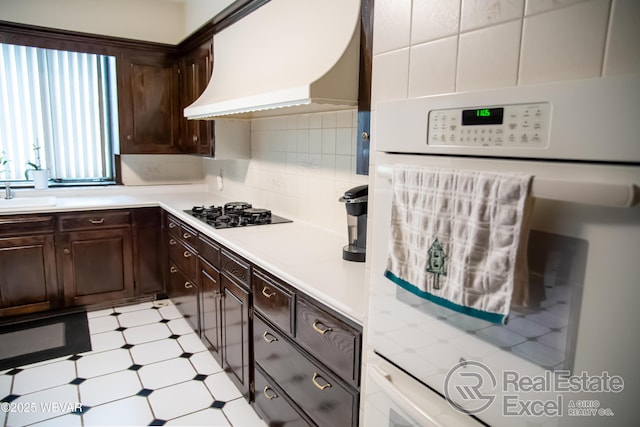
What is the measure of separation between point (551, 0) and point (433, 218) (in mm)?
464

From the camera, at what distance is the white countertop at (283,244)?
61.9 inches

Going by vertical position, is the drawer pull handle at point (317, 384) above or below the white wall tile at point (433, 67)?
below

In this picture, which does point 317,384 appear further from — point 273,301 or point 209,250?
point 209,250

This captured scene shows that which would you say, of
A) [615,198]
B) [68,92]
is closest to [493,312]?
[615,198]

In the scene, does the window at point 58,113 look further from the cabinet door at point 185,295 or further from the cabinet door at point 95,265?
the cabinet door at point 185,295

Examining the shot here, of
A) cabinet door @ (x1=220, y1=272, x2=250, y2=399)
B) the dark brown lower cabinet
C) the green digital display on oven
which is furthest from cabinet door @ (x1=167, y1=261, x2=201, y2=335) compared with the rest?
the green digital display on oven

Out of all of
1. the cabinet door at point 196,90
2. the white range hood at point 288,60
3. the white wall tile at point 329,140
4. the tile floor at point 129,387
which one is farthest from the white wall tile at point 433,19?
the cabinet door at point 196,90

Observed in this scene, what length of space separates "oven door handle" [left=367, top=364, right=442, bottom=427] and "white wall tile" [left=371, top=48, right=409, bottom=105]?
2.45ft

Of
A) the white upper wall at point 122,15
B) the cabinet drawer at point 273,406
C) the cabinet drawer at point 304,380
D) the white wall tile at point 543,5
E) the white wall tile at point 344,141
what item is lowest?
the cabinet drawer at point 273,406

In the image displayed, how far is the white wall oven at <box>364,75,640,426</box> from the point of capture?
67 centimetres

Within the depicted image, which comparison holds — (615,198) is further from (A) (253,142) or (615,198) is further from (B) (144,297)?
(B) (144,297)

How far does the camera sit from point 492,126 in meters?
0.84

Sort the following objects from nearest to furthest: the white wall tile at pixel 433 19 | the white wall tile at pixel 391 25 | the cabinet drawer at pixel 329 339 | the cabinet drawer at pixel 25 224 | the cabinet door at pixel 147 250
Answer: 1. the white wall tile at pixel 433 19
2. the white wall tile at pixel 391 25
3. the cabinet drawer at pixel 329 339
4. the cabinet drawer at pixel 25 224
5. the cabinet door at pixel 147 250

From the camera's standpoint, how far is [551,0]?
0.77 m
